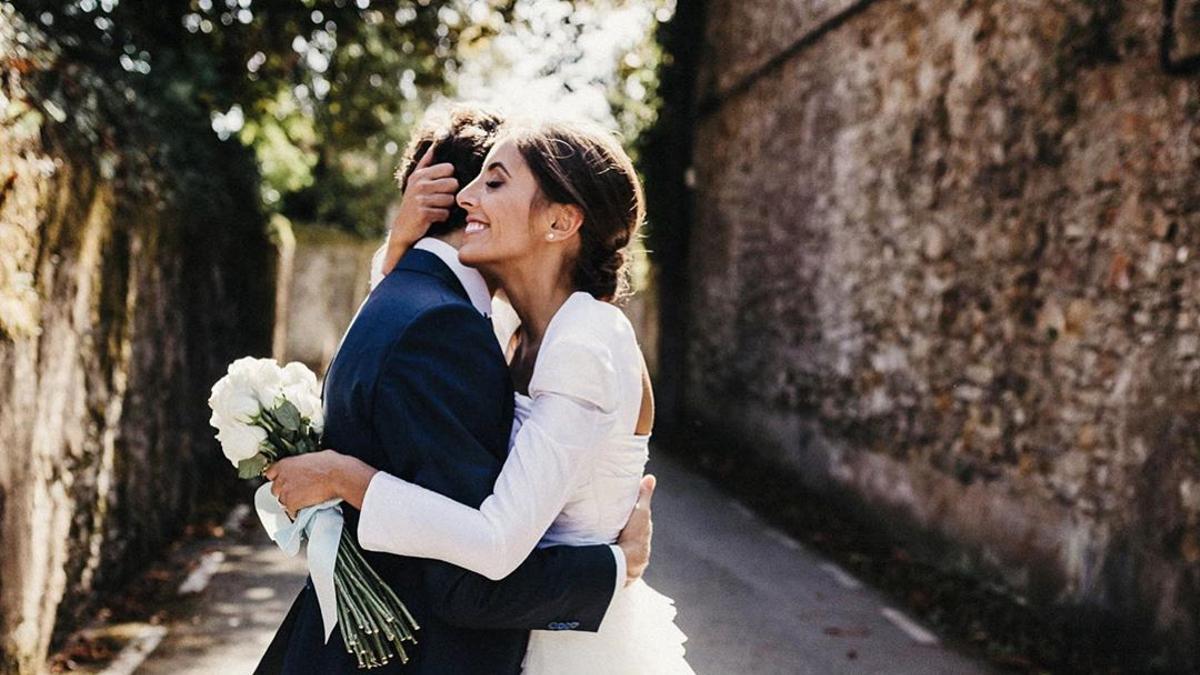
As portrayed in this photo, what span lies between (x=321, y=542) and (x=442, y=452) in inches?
13.3

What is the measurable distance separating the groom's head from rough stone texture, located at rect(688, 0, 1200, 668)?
15.1 feet

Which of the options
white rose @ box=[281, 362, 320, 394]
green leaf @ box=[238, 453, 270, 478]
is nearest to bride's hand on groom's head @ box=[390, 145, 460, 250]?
white rose @ box=[281, 362, 320, 394]

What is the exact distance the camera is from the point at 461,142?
2.80 metres

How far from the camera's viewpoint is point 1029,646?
6812mm

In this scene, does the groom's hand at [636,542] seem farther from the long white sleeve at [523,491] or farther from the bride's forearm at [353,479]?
the bride's forearm at [353,479]

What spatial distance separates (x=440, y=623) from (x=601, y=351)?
0.59 metres

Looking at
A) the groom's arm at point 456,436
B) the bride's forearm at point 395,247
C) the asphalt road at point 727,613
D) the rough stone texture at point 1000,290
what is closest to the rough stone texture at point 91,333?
the asphalt road at point 727,613

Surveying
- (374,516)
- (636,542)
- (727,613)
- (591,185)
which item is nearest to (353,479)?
(374,516)

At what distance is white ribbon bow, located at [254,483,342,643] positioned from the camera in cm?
235

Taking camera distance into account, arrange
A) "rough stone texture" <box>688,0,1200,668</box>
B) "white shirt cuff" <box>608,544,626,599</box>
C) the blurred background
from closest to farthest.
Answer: "white shirt cuff" <box>608,544,626,599</box> → the blurred background → "rough stone texture" <box>688,0,1200,668</box>

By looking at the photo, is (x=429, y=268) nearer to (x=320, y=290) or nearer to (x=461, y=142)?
(x=461, y=142)

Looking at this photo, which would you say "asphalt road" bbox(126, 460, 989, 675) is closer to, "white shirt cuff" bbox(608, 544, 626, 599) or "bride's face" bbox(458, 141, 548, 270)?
"white shirt cuff" bbox(608, 544, 626, 599)

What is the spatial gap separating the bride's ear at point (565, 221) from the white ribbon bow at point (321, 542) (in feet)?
2.27

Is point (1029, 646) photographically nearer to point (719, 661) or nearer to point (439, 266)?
point (719, 661)
